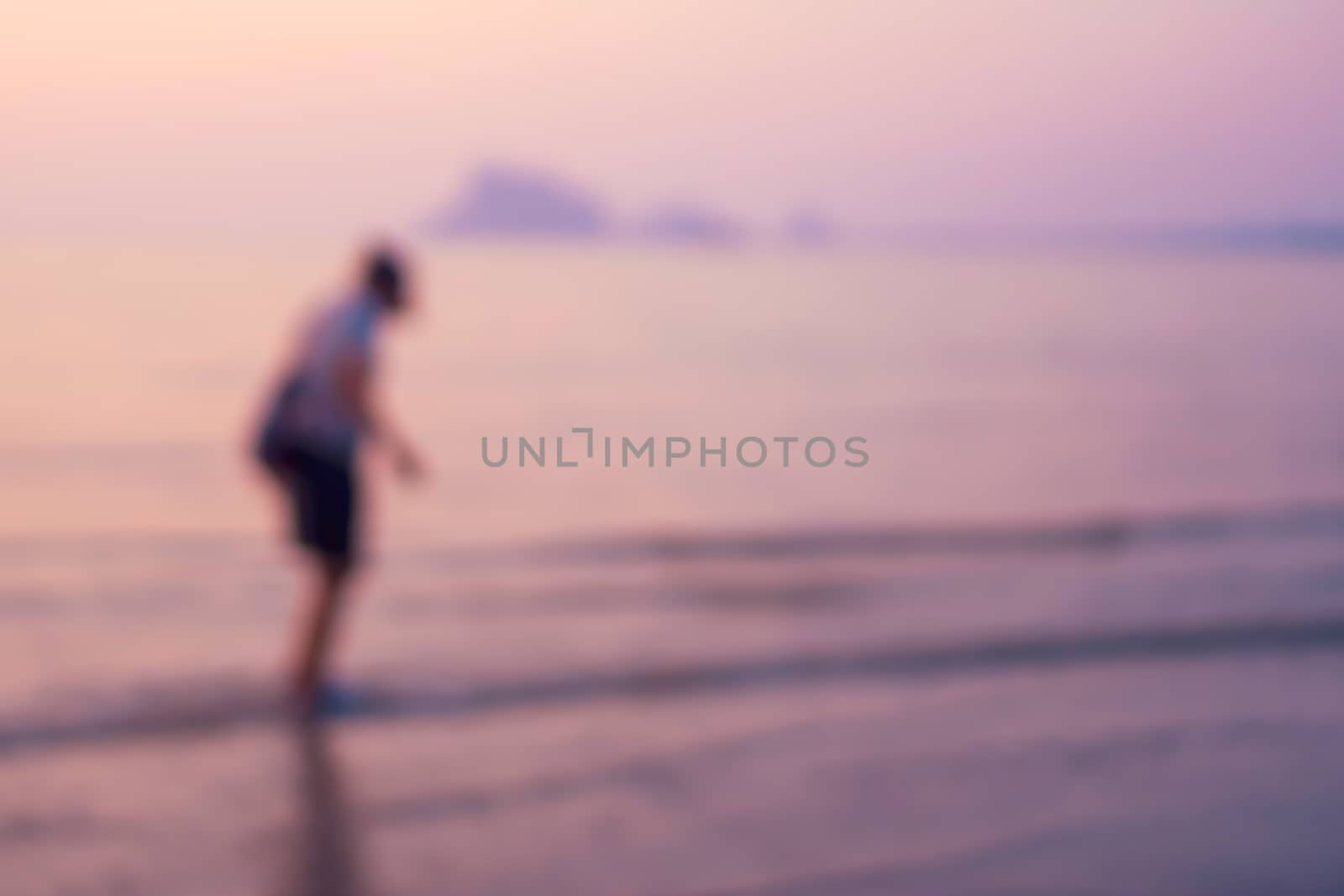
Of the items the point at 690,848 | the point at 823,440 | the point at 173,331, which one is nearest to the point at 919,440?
the point at 823,440

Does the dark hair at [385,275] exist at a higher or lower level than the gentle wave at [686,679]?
higher

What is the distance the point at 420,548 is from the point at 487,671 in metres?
3.95

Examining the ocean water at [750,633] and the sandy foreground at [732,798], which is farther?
the ocean water at [750,633]

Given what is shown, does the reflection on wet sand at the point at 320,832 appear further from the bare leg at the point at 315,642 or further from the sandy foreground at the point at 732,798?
the bare leg at the point at 315,642

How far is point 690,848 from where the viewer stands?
3756 millimetres

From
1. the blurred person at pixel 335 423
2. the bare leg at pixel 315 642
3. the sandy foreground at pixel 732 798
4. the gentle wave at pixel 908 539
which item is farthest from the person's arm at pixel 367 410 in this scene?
the gentle wave at pixel 908 539

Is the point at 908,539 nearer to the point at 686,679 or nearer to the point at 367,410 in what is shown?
the point at 686,679

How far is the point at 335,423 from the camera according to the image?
15.1 ft

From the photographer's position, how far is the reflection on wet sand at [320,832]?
351 centimetres

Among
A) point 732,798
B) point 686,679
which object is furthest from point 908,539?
point 732,798

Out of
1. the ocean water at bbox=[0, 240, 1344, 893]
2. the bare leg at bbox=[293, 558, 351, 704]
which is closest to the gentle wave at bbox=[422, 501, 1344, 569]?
the ocean water at bbox=[0, 240, 1344, 893]

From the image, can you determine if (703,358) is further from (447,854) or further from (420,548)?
(447,854)

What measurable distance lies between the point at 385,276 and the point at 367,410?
17.7 inches

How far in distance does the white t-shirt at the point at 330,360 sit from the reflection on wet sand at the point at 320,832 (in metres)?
1.04
